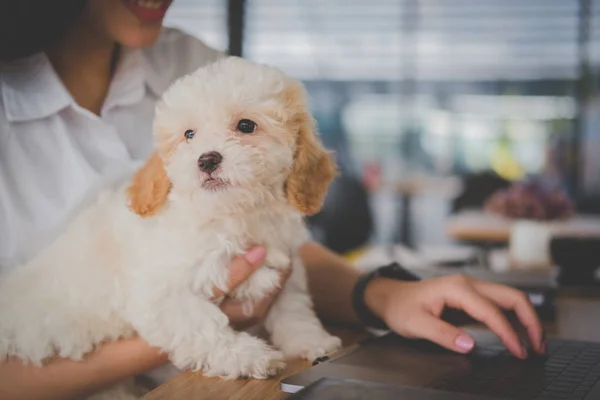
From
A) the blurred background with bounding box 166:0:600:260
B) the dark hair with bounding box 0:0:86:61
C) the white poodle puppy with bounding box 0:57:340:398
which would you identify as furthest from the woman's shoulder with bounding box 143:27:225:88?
the blurred background with bounding box 166:0:600:260

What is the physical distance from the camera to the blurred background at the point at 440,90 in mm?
6234

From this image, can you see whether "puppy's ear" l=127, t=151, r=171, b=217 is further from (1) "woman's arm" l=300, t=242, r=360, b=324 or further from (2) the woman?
(1) "woman's arm" l=300, t=242, r=360, b=324

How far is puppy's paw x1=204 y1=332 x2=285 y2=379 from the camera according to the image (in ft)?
3.37

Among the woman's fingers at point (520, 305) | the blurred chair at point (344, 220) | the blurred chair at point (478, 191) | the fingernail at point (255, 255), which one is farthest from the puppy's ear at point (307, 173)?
the blurred chair at point (478, 191)

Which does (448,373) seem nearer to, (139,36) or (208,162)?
(208,162)

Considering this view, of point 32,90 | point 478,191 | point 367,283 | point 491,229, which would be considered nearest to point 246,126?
point 367,283

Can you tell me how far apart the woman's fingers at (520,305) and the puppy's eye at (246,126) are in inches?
19.1

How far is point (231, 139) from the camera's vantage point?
111cm

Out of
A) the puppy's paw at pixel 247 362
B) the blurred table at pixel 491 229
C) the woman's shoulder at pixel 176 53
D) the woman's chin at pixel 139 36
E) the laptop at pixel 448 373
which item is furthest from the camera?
the blurred table at pixel 491 229

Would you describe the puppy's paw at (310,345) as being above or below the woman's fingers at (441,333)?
below

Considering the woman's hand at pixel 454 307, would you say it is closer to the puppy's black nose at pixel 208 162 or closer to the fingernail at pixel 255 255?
the fingernail at pixel 255 255

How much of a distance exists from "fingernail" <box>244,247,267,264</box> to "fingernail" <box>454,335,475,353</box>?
1.15ft

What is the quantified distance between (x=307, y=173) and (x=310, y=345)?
30 cm

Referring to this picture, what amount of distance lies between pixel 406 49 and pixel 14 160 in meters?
5.82
